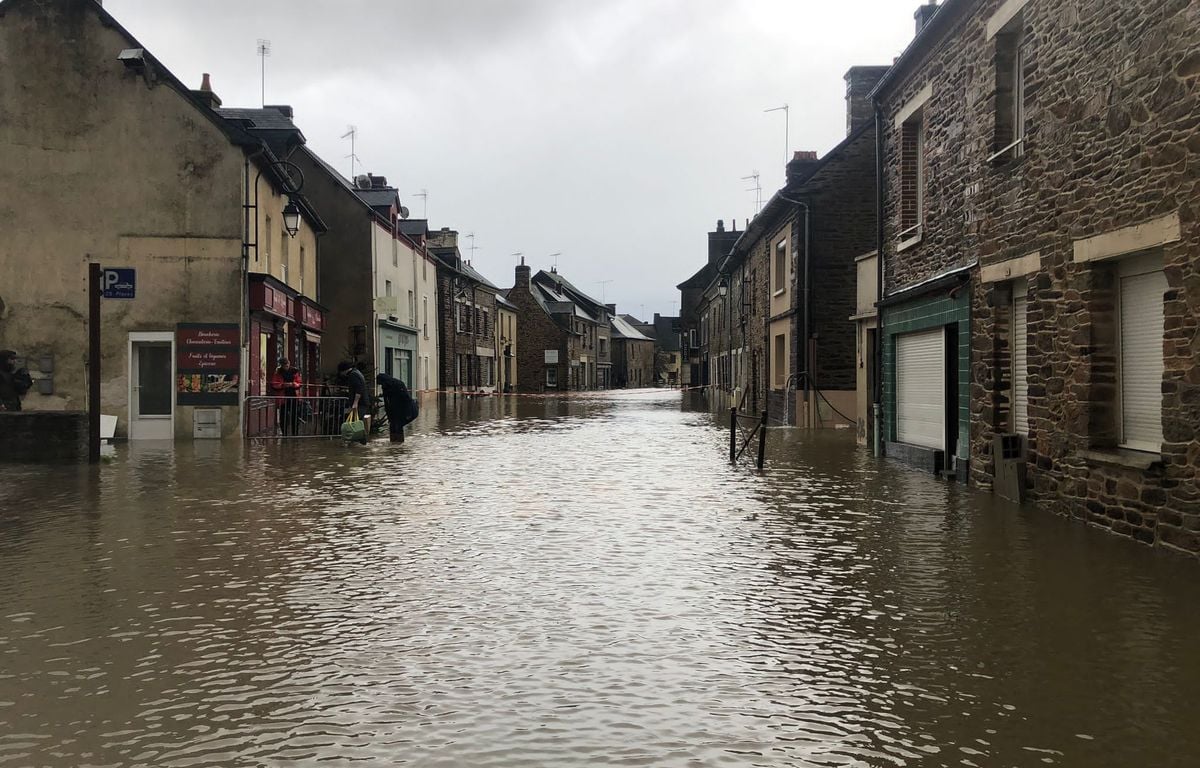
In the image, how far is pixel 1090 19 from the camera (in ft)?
32.7

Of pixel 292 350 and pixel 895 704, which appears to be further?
pixel 292 350

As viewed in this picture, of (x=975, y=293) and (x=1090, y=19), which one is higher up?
(x=1090, y=19)

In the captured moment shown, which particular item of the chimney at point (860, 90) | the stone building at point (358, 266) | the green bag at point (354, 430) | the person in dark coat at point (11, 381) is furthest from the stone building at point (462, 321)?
the green bag at point (354, 430)

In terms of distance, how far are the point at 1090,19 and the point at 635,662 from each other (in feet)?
26.8

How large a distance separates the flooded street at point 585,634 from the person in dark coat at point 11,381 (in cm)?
1049

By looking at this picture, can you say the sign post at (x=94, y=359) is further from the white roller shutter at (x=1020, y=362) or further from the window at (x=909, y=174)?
the white roller shutter at (x=1020, y=362)

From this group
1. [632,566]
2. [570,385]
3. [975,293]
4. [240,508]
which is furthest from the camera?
[570,385]

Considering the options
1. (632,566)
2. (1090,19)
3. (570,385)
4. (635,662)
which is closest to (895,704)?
(635,662)

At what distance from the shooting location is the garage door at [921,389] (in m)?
15.3

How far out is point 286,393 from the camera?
23797mm

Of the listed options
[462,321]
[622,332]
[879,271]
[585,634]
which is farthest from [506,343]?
[585,634]

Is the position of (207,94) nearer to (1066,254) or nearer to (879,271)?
(879,271)

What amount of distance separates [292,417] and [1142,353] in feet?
60.0

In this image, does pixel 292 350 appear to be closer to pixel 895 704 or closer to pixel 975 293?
pixel 975 293
